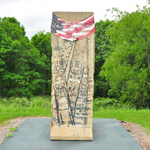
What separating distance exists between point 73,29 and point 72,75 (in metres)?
1.24

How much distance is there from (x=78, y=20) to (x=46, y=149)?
3365mm

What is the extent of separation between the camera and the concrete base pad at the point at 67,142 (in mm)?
4379

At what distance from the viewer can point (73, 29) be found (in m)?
4.97

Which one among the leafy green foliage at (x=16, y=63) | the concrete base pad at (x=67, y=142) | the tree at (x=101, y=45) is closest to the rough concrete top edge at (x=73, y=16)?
the concrete base pad at (x=67, y=142)

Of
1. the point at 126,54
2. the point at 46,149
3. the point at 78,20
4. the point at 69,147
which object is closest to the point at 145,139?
the point at 69,147

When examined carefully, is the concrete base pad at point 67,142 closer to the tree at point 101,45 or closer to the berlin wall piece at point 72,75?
the berlin wall piece at point 72,75

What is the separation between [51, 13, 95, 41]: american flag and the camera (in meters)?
4.95

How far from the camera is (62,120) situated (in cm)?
499

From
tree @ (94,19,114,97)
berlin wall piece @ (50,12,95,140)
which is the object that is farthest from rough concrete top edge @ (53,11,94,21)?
tree @ (94,19,114,97)

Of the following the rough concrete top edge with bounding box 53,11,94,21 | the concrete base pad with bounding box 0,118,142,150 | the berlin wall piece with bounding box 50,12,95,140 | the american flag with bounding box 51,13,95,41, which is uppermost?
A: the rough concrete top edge with bounding box 53,11,94,21

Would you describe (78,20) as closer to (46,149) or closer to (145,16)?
(46,149)

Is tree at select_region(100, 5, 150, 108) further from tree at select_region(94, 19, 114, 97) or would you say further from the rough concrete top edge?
the rough concrete top edge

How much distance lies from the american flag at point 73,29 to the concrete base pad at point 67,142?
108 inches

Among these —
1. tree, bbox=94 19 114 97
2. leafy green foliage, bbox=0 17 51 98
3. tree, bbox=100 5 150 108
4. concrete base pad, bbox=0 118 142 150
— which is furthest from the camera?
tree, bbox=94 19 114 97
